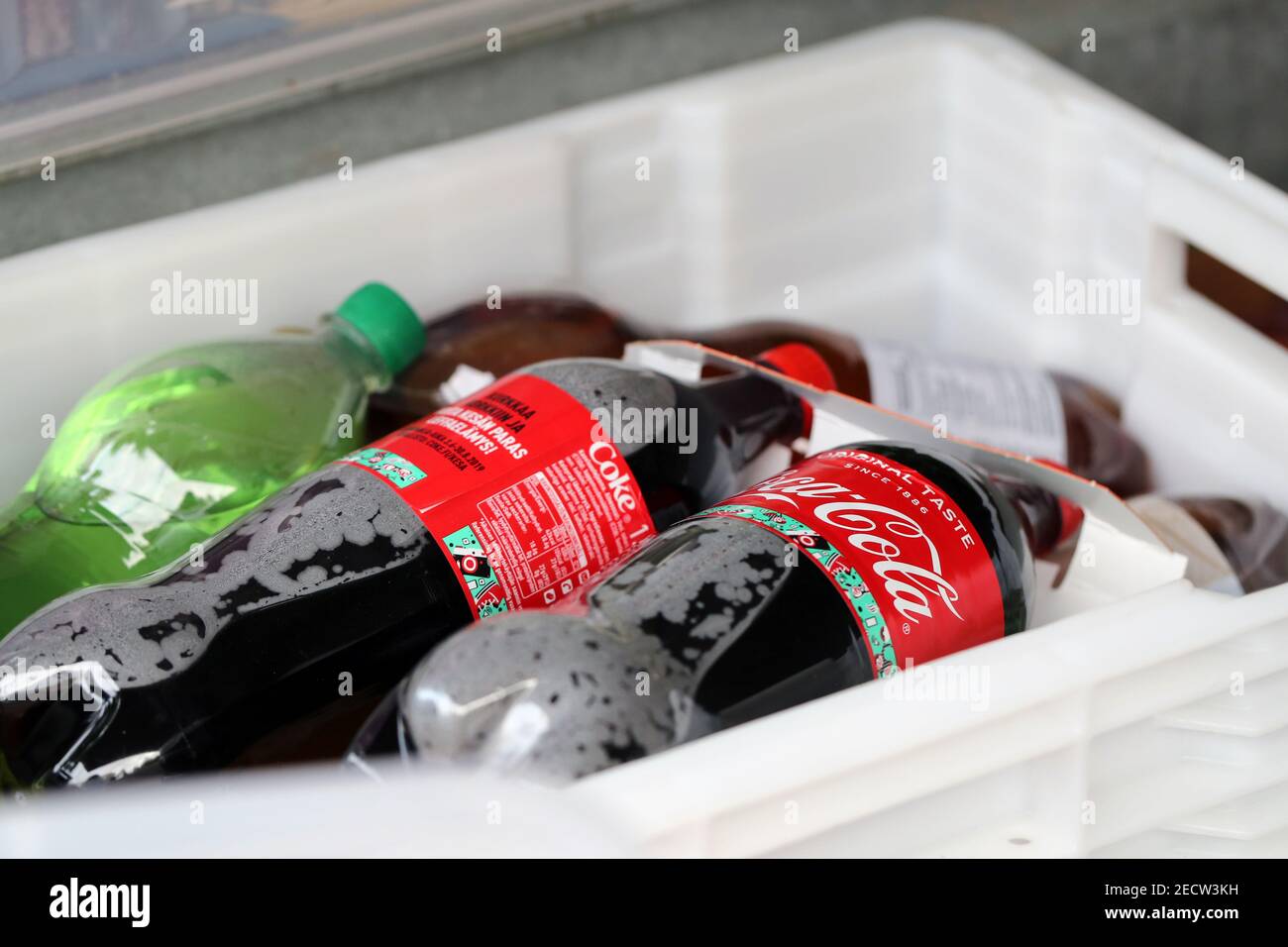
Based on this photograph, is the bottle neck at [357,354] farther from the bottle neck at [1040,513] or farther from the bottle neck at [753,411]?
the bottle neck at [1040,513]

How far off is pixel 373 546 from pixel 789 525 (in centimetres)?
17

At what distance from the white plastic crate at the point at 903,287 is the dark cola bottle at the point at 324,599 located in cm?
4

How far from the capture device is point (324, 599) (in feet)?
2.08

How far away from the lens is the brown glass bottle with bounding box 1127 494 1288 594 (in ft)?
2.66

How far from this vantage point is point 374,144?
105 cm

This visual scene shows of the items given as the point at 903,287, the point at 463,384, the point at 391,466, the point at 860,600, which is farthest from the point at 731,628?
the point at 903,287

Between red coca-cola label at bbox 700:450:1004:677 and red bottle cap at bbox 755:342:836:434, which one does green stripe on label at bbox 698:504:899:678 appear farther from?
red bottle cap at bbox 755:342:836:434

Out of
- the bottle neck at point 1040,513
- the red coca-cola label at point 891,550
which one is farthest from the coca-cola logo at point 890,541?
the bottle neck at point 1040,513

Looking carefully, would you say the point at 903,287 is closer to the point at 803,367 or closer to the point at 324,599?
the point at 803,367

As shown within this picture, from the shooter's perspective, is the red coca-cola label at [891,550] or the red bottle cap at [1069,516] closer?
the red coca-cola label at [891,550]

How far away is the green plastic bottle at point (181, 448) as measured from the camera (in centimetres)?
74
